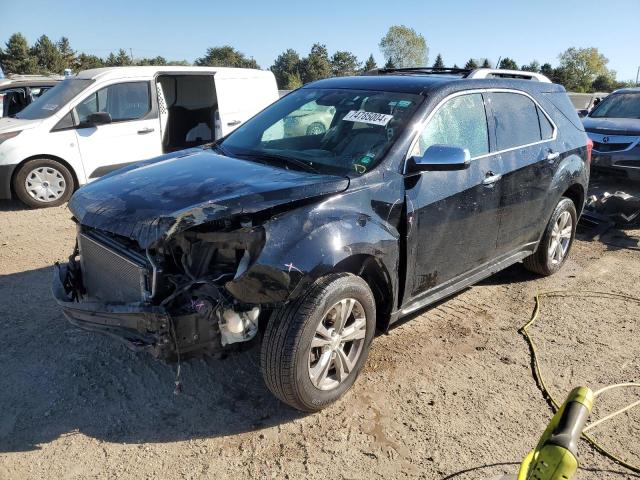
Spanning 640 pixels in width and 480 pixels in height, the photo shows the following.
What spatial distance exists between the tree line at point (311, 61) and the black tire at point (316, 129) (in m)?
49.7

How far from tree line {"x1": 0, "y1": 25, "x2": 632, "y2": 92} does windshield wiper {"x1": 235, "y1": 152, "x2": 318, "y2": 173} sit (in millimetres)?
50030

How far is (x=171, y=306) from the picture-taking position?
2.70 metres

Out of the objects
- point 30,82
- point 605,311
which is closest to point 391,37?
point 30,82

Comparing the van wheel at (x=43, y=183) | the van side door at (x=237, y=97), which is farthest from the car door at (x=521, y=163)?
the van wheel at (x=43, y=183)

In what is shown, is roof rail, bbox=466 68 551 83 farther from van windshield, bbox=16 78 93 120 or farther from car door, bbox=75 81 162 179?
van windshield, bbox=16 78 93 120

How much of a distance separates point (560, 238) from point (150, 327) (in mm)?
4057

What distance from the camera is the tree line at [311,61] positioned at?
190 ft

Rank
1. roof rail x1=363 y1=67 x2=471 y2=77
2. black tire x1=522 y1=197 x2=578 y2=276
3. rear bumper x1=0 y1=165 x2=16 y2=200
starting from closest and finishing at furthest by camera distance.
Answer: roof rail x1=363 y1=67 x2=471 y2=77, black tire x1=522 y1=197 x2=578 y2=276, rear bumper x1=0 y1=165 x2=16 y2=200

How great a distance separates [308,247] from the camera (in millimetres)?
2693

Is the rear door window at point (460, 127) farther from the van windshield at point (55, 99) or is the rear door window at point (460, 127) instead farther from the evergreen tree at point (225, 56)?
the evergreen tree at point (225, 56)

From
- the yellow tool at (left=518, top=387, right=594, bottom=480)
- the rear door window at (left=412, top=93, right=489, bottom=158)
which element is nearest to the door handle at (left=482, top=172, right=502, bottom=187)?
the rear door window at (left=412, top=93, right=489, bottom=158)

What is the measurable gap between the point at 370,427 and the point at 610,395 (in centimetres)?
158

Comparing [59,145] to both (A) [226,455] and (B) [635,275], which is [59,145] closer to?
(A) [226,455]

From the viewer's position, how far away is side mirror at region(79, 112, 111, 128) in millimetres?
7457
